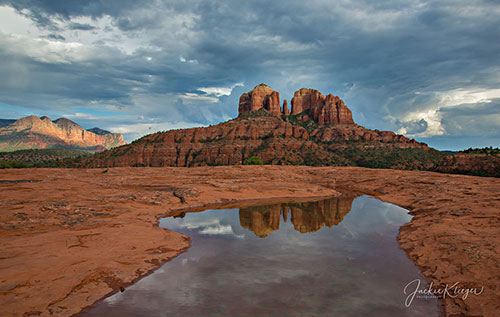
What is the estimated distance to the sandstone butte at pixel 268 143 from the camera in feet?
312

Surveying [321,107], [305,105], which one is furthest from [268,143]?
[305,105]

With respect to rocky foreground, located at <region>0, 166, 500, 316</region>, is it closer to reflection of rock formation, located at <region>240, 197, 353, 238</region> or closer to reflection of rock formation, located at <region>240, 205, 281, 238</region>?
reflection of rock formation, located at <region>240, 205, 281, 238</region>

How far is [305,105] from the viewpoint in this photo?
501 feet

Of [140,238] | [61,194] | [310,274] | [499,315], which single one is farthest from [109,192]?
[499,315]

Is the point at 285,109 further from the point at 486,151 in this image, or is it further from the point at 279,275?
the point at 279,275

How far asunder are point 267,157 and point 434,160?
5202 centimetres

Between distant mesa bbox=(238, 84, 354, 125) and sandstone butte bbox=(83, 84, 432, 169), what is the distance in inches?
20.9

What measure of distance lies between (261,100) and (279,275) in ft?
498

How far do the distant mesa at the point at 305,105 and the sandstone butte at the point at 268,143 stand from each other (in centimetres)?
53

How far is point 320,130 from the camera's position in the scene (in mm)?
124312

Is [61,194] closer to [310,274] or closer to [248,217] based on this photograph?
[248,217]

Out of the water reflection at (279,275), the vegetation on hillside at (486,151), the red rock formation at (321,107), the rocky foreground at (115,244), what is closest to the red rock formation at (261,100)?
the red rock formation at (321,107)
